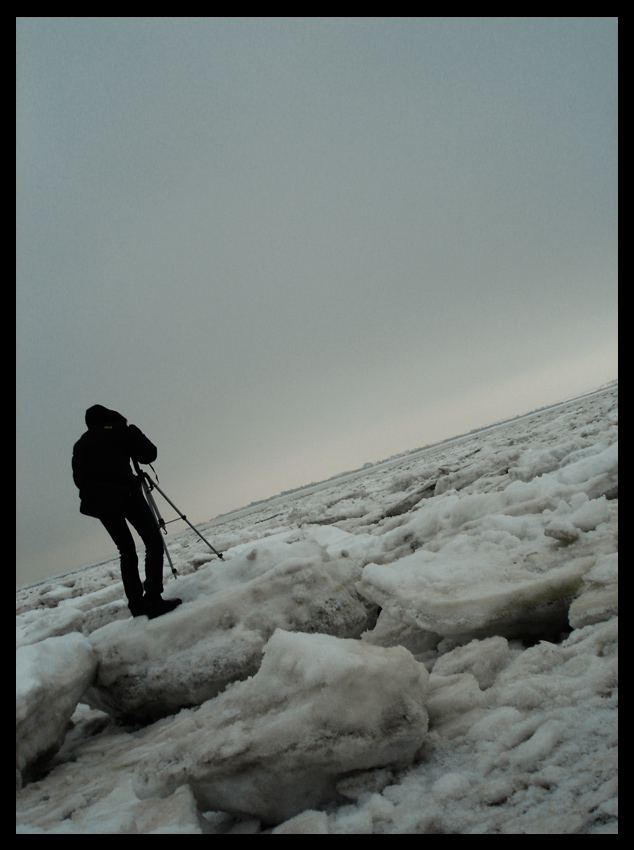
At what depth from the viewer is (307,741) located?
180cm

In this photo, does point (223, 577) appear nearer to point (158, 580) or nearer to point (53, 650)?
point (158, 580)

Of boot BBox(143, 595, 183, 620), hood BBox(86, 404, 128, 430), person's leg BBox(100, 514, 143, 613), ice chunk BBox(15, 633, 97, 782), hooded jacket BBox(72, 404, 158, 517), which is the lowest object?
ice chunk BBox(15, 633, 97, 782)

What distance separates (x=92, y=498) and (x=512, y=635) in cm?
354

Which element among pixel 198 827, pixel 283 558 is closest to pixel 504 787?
pixel 198 827

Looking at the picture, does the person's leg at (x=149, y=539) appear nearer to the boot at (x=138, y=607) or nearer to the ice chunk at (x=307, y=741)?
the boot at (x=138, y=607)

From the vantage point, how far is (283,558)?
4.16 meters

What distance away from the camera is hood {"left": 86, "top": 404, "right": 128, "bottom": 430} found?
4.08m

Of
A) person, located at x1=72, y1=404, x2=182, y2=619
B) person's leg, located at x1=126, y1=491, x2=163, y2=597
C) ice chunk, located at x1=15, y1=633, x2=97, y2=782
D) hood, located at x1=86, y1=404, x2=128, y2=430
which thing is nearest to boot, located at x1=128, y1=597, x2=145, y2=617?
person, located at x1=72, y1=404, x2=182, y2=619

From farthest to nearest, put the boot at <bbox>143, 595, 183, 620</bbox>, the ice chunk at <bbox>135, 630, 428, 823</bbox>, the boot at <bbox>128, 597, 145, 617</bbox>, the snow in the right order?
the boot at <bbox>128, 597, 145, 617</bbox>
the boot at <bbox>143, 595, 183, 620</bbox>
the ice chunk at <bbox>135, 630, 428, 823</bbox>
the snow

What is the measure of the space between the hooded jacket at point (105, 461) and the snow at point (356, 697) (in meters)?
1.08

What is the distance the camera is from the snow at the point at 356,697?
1614mm

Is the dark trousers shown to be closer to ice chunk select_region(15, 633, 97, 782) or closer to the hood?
ice chunk select_region(15, 633, 97, 782)
